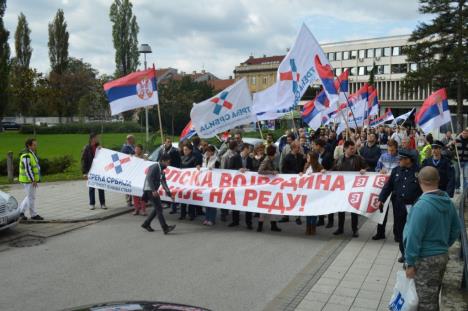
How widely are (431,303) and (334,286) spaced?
7.96ft

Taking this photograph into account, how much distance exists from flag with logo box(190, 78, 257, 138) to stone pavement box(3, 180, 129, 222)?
10.3 feet

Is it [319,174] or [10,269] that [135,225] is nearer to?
[10,269]

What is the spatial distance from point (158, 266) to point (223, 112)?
5.48 m

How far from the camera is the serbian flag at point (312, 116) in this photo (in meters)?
17.6

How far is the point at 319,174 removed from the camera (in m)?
10.3

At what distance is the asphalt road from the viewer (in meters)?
6.51

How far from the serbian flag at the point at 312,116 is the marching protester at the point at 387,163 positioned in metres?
7.31

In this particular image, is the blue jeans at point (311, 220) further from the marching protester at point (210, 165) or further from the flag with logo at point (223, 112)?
the flag with logo at point (223, 112)

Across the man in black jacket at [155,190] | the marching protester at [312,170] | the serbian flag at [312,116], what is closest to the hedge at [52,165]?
the serbian flag at [312,116]

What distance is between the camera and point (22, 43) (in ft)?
259

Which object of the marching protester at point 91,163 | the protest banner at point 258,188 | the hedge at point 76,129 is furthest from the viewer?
the hedge at point 76,129

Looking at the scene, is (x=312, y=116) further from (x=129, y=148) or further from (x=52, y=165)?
(x=52, y=165)

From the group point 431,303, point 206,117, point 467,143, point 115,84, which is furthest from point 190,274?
point 467,143

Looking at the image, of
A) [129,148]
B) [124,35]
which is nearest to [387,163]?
[129,148]
